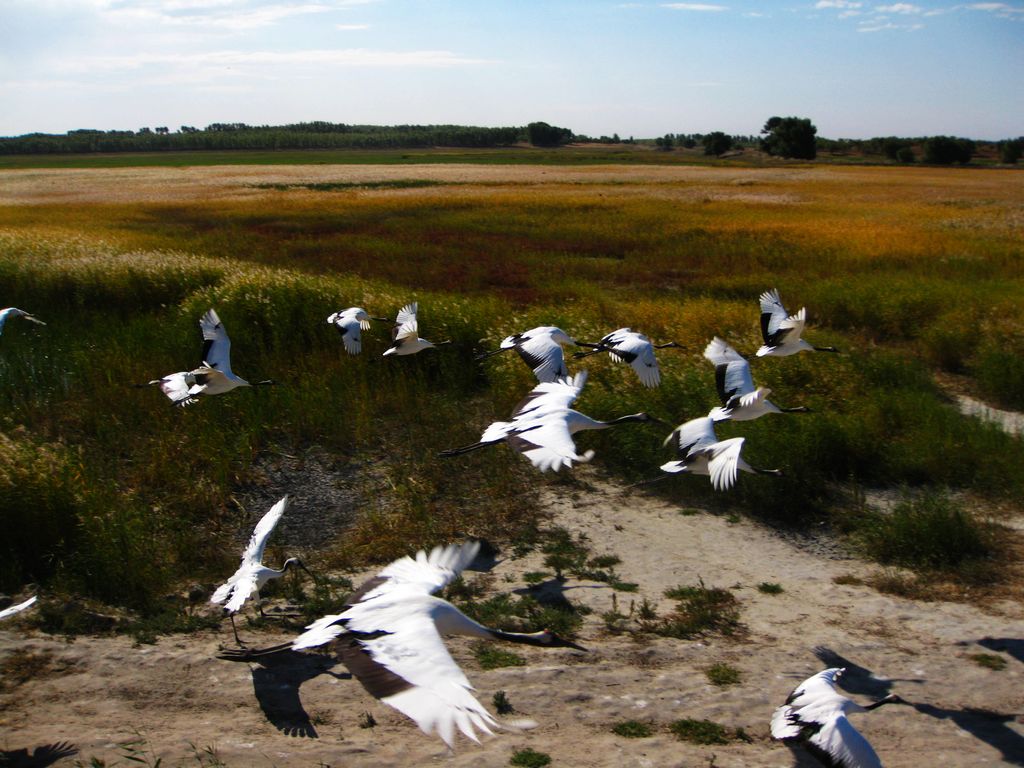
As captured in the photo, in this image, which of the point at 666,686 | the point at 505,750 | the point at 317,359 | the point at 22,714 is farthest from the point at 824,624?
the point at 317,359

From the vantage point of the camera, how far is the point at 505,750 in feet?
14.5

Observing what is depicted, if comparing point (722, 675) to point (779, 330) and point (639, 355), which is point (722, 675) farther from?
point (779, 330)

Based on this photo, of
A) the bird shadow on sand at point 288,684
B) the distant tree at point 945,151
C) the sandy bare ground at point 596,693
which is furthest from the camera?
the distant tree at point 945,151

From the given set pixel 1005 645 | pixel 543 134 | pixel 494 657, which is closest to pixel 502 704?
pixel 494 657

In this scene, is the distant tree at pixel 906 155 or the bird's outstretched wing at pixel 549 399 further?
the distant tree at pixel 906 155

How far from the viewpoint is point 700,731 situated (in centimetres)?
457

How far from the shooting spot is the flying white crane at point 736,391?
22.0ft

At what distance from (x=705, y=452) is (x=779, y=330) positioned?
Result: 7.37ft

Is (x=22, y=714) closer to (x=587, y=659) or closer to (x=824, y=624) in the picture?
(x=587, y=659)

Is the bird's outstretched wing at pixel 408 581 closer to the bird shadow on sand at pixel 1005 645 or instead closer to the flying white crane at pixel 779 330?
the bird shadow on sand at pixel 1005 645

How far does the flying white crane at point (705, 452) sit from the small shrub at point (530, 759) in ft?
7.58

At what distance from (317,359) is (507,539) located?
4975 millimetres

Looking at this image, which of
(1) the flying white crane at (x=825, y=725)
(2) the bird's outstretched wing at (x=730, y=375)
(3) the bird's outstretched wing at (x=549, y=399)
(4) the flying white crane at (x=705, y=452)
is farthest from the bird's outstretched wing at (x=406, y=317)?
(1) the flying white crane at (x=825, y=725)

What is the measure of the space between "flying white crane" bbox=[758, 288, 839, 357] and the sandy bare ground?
94.8 inches
